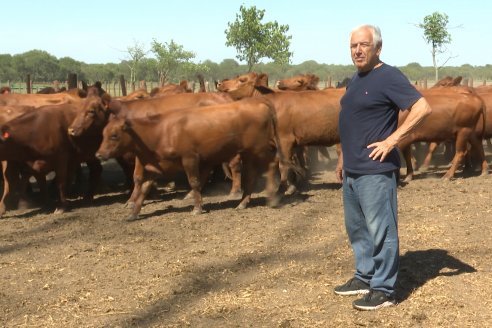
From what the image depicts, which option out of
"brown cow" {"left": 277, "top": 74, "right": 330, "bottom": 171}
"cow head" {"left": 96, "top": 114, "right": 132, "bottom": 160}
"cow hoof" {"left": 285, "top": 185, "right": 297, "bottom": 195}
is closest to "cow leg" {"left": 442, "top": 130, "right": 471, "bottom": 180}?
"cow hoof" {"left": 285, "top": 185, "right": 297, "bottom": 195}

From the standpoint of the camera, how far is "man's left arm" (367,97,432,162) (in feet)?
14.3

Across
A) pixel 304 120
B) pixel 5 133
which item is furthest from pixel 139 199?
pixel 304 120

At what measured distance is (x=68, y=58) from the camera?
346 ft

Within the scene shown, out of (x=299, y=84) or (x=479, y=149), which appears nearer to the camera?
(x=479, y=149)

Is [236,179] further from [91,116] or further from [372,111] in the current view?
[372,111]

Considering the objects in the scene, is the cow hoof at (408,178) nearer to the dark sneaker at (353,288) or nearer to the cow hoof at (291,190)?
the cow hoof at (291,190)

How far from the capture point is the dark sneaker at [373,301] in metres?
4.78

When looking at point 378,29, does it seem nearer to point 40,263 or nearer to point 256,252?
point 256,252

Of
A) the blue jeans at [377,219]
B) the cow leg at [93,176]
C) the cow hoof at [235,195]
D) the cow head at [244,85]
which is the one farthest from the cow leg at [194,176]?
the blue jeans at [377,219]

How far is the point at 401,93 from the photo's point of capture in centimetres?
442

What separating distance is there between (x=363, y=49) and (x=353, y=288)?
204 centimetres

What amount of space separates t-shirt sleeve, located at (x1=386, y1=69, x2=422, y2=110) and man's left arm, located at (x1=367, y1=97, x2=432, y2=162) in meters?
0.05

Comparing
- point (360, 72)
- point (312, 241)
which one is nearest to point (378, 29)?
point (360, 72)

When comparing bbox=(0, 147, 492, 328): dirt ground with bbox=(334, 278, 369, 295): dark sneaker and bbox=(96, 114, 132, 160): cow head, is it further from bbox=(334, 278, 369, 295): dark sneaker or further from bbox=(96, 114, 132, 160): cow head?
bbox=(96, 114, 132, 160): cow head
